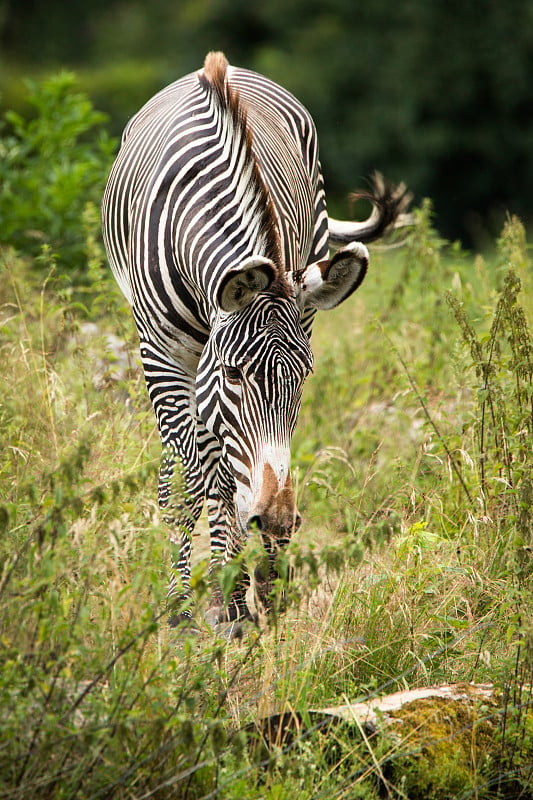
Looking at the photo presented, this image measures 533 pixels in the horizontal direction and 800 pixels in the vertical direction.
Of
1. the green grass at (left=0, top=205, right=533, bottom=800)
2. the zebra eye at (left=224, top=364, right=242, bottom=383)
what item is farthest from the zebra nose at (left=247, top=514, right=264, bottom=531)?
the zebra eye at (left=224, top=364, right=242, bottom=383)

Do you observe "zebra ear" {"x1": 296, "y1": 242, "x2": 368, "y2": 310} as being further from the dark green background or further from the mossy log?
the dark green background

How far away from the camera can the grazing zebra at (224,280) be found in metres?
3.48

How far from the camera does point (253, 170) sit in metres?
3.93

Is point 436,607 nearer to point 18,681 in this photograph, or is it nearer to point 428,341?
point 18,681

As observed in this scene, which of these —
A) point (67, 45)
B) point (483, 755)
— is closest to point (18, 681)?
point (483, 755)

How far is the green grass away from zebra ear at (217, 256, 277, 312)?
710mm

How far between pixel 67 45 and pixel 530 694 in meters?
30.1

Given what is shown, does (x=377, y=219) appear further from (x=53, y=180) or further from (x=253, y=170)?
(x=53, y=180)

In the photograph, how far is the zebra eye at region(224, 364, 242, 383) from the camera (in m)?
3.55

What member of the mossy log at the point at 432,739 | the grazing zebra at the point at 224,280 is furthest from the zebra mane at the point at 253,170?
the mossy log at the point at 432,739

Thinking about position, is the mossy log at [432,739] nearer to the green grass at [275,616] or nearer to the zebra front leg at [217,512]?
the green grass at [275,616]

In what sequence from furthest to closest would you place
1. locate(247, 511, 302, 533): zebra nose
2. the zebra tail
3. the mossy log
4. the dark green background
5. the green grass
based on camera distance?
1. the dark green background
2. the zebra tail
3. locate(247, 511, 302, 533): zebra nose
4. the mossy log
5. the green grass

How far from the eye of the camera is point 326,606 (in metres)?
4.03

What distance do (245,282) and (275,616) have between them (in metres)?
1.30
